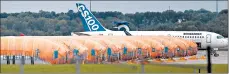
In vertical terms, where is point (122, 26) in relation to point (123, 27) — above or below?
above

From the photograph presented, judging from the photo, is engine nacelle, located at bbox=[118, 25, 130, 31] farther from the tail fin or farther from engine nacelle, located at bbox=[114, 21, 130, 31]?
the tail fin

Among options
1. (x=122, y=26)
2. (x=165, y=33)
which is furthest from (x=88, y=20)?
(x=165, y=33)

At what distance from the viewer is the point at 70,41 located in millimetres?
34906

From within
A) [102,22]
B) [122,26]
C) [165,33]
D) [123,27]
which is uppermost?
[102,22]

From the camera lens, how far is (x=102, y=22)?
115 m

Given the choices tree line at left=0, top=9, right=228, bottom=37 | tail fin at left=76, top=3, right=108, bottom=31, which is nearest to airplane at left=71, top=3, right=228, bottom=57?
tail fin at left=76, top=3, right=108, bottom=31

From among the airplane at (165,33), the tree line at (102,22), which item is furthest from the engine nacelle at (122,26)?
the tree line at (102,22)

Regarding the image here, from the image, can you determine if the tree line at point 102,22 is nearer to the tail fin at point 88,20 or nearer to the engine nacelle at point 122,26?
the tail fin at point 88,20

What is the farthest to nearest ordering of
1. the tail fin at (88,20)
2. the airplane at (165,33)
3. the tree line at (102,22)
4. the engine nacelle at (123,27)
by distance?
the tree line at (102,22), the engine nacelle at (123,27), the tail fin at (88,20), the airplane at (165,33)

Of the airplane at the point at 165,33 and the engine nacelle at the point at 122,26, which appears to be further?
the engine nacelle at the point at 122,26

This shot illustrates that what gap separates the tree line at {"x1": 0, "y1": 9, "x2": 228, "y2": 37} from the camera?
79.3 metres

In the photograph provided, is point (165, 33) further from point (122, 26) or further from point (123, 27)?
point (122, 26)

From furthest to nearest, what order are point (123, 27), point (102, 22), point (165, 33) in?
point (102, 22) < point (123, 27) < point (165, 33)

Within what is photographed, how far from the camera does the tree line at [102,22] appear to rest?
79312mm
